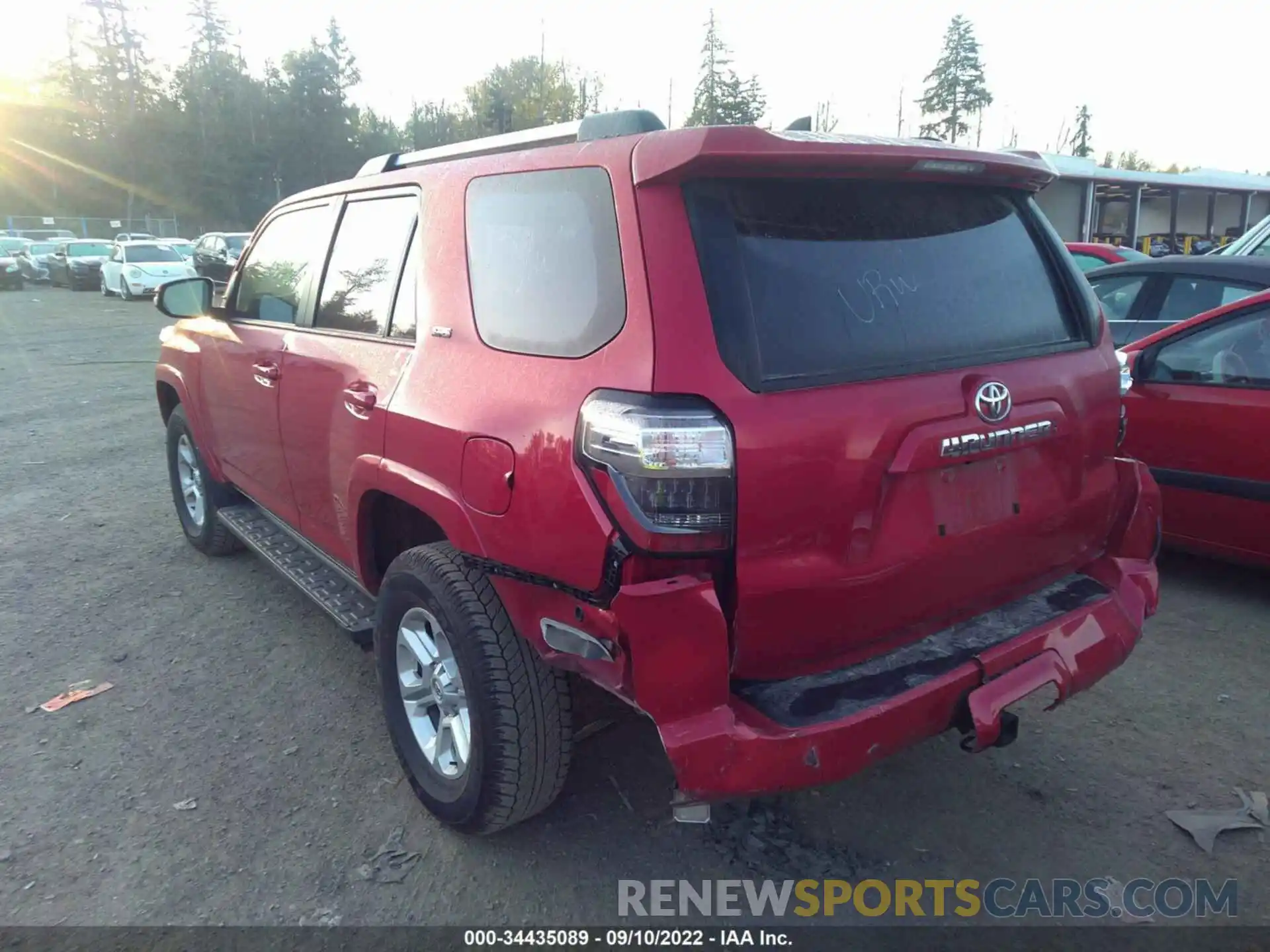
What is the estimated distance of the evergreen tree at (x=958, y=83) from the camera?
62.9m

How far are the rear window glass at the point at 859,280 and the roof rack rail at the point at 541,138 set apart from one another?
0.43 metres

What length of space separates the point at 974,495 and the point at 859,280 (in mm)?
630

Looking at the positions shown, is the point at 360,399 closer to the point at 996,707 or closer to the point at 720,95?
the point at 996,707

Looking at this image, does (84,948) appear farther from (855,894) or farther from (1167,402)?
(1167,402)

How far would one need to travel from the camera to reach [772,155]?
2131mm

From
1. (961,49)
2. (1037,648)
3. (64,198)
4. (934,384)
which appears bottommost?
(1037,648)

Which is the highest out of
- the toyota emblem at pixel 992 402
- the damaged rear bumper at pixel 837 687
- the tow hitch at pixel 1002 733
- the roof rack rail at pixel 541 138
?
the roof rack rail at pixel 541 138

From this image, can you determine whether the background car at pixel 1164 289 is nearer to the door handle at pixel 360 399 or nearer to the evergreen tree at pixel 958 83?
the door handle at pixel 360 399

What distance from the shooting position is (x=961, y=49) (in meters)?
62.9

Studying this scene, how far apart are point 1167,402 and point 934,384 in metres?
2.87

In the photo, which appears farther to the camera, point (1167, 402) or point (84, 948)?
point (1167, 402)

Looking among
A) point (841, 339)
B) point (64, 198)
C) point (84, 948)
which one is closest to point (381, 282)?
point (841, 339)

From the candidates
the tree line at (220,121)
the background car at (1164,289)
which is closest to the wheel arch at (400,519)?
the background car at (1164,289)

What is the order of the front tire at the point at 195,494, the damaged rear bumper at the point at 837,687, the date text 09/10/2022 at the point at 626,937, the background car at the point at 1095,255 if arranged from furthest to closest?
the background car at the point at 1095,255, the front tire at the point at 195,494, the date text 09/10/2022 at the point at 626,937, the damaged rear bumper at the point at 837,687
